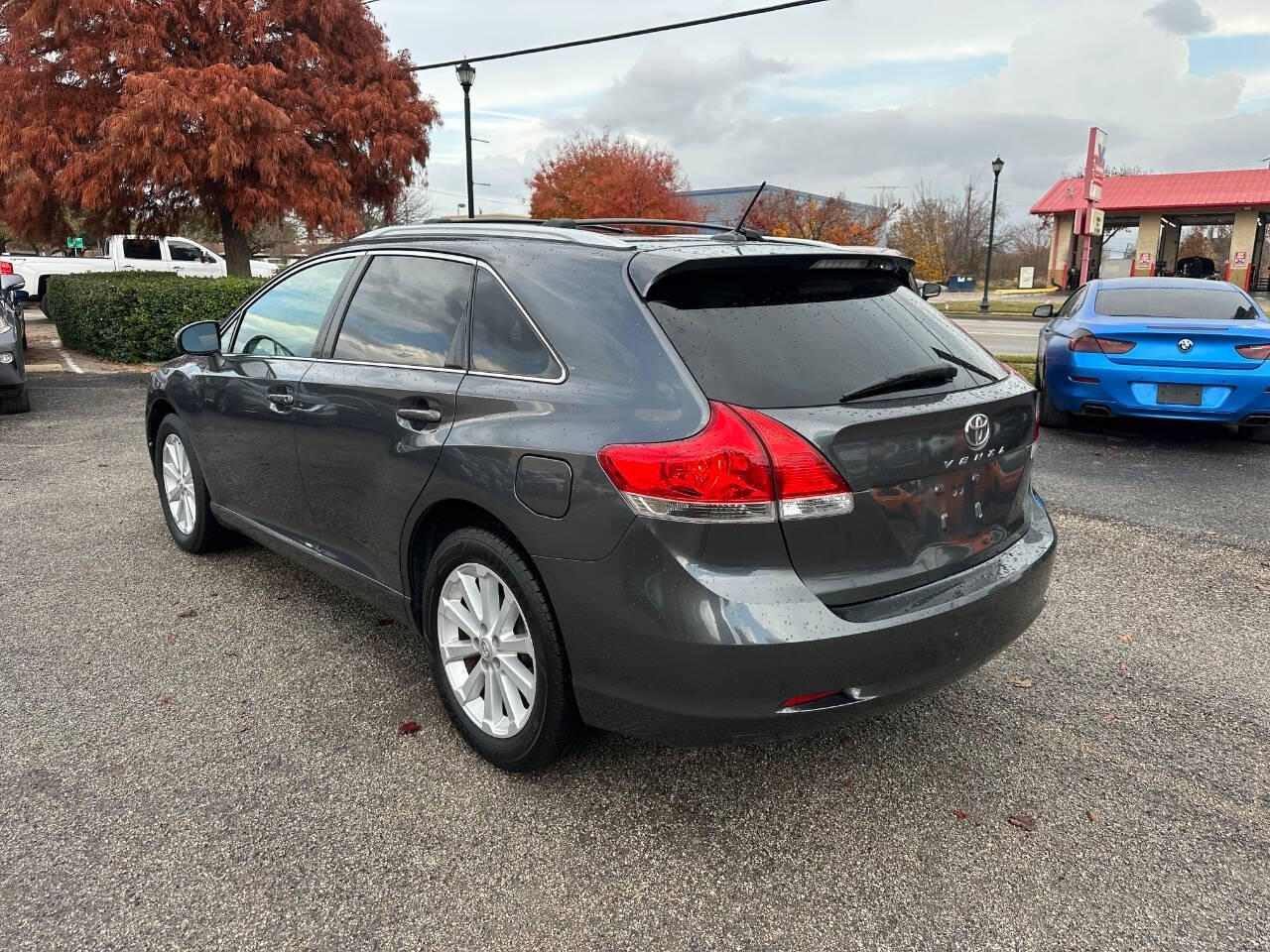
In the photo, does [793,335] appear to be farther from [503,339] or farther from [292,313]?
[292,313]

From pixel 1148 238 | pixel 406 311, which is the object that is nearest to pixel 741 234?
pixel 406 311

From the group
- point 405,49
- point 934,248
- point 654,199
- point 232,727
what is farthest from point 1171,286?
point 934,248

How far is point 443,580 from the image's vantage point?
295cm

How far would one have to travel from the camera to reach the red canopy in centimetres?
3931

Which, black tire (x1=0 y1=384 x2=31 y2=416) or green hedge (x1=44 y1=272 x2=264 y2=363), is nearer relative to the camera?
black tire (x1=0 y1=384 x2=31 y2=416)

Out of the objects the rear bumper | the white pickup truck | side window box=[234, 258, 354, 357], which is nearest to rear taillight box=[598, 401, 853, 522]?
the rear bumper

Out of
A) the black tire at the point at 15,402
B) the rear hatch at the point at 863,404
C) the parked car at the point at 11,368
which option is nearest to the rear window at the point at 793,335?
the rear hatch at the point at 863,404

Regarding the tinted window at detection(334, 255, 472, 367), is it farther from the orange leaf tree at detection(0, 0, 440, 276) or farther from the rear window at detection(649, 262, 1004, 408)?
the orange leaf tree at detection(0, 0, 440, 276)

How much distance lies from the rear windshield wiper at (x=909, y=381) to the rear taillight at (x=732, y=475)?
0.26 meters

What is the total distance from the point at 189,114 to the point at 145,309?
301cm

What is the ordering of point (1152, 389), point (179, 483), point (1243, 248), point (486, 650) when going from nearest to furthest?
point (486, 650) < point (179, 483) < point (1152, 389) < point (1243, 248)

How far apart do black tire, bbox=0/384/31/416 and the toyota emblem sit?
9.46 m

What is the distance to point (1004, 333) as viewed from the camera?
22062 mm

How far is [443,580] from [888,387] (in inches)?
58.1
